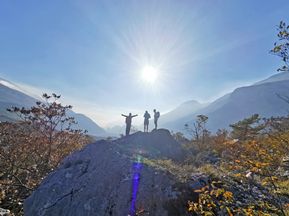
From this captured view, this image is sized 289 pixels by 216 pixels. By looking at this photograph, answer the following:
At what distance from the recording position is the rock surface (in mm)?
7004

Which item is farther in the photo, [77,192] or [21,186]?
[21,186]

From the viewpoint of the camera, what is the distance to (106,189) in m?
7.49

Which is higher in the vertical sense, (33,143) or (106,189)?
(33,143)

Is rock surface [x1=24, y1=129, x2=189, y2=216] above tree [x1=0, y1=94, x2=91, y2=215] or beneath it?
beneath

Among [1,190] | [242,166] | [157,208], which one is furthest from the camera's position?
[1,190]

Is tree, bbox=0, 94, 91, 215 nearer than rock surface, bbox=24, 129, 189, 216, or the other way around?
rock surface, bbox=24, 129, 189, 216

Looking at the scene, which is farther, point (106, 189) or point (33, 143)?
point (33, 143)

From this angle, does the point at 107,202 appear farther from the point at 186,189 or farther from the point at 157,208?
the point at 186,189

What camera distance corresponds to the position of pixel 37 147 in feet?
54.7

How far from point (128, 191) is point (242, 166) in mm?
3388

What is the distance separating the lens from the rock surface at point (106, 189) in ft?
23.0

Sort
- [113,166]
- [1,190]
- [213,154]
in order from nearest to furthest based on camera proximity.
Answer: [113,166] → [1,190] → [213,154]

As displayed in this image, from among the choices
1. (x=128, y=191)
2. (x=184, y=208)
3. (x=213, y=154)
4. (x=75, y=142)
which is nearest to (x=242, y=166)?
(x=184, y=208)

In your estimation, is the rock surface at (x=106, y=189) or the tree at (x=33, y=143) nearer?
the rock surface at (x=106, y=189)
